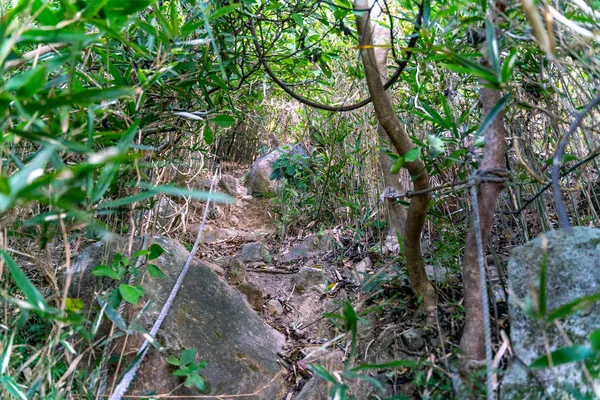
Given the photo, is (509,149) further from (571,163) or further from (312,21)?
(312,21)

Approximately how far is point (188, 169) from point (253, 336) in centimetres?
104

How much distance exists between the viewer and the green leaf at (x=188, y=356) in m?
1.16

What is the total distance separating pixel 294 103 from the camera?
12.1ft

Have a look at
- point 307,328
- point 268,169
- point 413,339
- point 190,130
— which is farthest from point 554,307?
point 268,169

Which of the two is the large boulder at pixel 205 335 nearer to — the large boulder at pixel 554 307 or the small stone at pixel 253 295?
the small stone at pixel 253 295

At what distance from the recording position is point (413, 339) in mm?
1228

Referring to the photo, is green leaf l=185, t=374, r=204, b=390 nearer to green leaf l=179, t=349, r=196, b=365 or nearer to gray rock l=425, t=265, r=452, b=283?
green leaf l=179, t=349, r=196, b=365

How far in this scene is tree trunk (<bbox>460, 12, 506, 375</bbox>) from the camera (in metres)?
0.97

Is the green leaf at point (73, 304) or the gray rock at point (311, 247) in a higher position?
the green leaf at point (73, 304)

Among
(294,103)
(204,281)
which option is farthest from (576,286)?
(294,103)

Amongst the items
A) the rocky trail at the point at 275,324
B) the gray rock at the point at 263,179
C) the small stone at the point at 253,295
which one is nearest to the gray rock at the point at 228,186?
the gray rock at the point at 263,179

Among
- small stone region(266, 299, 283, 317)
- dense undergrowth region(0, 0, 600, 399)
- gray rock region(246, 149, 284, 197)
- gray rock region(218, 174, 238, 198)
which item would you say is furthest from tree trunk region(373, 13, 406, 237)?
gray rock region(218, 174, 238, 198)

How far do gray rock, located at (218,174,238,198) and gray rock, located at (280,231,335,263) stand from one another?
1196mm

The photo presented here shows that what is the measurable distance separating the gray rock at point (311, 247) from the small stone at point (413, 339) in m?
1.07
